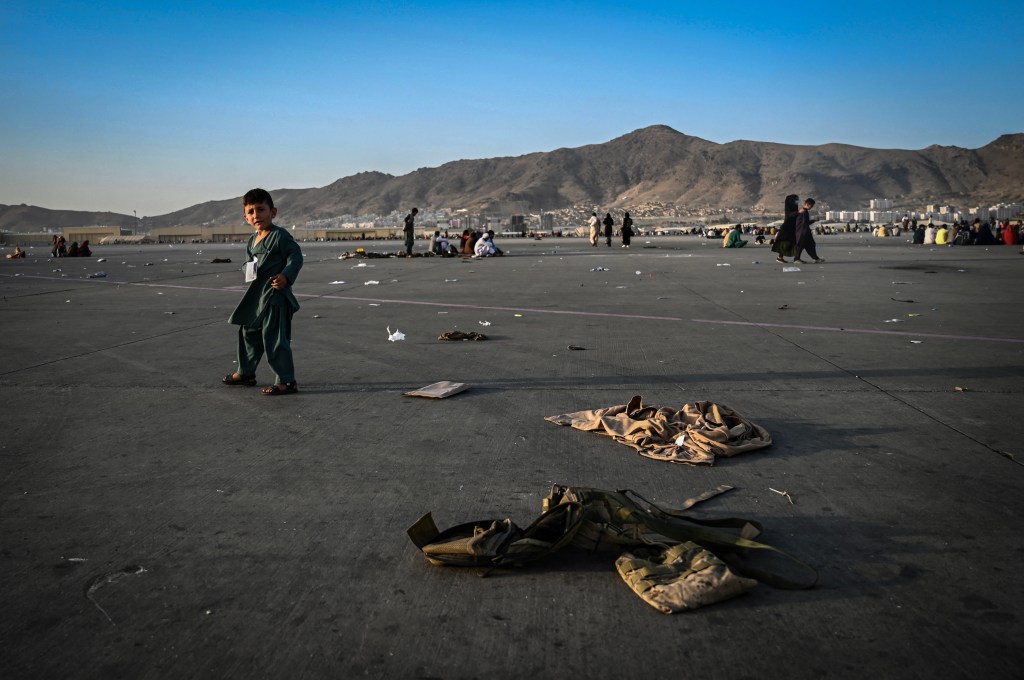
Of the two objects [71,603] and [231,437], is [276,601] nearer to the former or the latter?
[71,603]

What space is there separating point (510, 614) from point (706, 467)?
2158 millimetres

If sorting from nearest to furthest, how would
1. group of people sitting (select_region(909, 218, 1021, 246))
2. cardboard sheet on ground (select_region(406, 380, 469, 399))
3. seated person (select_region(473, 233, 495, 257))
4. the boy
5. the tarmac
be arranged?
the tarmac
cardboard sheet on ground (select_region(406, 380, 469, 399))
the boy
seated person (select_region(473, 233, 495, 257))
group of people sitting (select_region(909, 218, 1021, 246))

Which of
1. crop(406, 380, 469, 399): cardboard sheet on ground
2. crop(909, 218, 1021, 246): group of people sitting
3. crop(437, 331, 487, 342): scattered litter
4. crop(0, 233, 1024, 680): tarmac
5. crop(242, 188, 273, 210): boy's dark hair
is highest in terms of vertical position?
crop(242, 188, 273, 210): boy's dark hair

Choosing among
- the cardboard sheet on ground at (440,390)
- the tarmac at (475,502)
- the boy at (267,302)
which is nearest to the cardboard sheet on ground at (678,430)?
the tarmac at (475,502)

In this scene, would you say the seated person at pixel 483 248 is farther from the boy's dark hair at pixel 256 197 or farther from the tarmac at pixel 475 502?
the boy's dark hair at pixel 256 197

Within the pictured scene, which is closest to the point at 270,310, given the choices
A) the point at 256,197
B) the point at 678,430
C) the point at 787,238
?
the point at 256,197

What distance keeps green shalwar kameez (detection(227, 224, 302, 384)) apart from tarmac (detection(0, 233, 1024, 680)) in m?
0.39

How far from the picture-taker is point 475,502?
13.1 ft

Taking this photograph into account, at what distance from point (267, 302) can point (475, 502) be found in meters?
3.61

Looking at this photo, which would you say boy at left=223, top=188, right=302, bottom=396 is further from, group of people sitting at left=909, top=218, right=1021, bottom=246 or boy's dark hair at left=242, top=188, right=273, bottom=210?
group of people sitting at left=909, top=218, right=1021, bottom=246

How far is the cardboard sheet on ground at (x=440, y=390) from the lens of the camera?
6492 mm

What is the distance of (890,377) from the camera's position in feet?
23.3

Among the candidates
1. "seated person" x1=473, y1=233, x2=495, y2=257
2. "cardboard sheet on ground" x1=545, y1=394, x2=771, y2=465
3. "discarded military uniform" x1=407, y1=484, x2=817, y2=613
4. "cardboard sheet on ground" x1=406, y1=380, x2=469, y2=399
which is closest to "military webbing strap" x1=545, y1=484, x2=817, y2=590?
"discarded military uniform" x1=407, y1=484, x2=817, y2=613

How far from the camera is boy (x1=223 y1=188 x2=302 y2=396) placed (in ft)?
22.2
